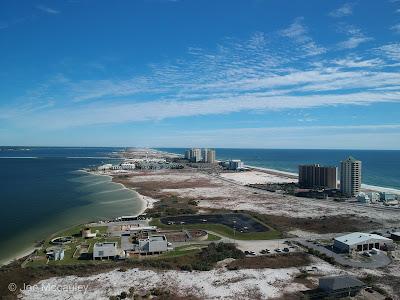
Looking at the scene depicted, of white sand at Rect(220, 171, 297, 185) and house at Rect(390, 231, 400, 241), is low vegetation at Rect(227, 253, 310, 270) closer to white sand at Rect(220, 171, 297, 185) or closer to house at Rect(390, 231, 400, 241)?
house at Rect(390, 231, 400, 241)

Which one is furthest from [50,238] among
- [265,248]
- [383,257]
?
[383,257]

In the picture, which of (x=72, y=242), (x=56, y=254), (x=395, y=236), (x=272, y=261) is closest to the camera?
(x=272, y=261)

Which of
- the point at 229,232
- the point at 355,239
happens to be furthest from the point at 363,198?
the point at 229,232

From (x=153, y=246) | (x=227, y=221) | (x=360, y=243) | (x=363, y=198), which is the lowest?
(x=227, y=221)

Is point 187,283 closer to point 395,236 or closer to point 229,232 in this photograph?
point 229,232

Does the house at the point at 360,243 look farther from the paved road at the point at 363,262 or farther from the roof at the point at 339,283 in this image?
the roof at the point at 339,283

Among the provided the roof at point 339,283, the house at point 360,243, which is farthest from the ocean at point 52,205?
the house at point 360,243

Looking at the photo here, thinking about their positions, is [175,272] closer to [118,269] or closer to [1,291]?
[118,269]

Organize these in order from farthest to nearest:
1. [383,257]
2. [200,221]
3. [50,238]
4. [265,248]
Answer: [200,221] < [50,238] < [265,248] < [383,257]
